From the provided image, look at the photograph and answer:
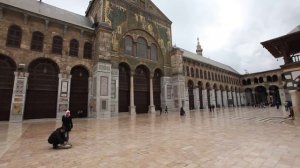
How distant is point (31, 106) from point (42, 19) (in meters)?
8.36

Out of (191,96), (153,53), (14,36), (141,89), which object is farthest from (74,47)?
(191,96)

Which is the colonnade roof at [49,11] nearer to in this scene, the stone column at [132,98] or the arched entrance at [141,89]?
the stone column at [132,98]

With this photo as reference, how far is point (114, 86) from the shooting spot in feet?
61.8

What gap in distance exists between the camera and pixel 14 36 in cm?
1452

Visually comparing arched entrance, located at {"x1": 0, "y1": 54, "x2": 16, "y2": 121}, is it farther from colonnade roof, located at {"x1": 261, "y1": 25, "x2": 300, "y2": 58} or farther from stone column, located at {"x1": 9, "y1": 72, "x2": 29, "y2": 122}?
colonnade roof, located at {"x1": 261, "y1": 25, "x2": 300, "y2": 58}

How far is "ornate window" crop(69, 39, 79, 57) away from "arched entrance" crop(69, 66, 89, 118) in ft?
4.91

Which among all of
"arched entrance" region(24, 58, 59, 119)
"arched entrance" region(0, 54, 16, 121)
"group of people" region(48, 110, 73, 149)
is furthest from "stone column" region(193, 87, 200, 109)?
"group of people" region(48, 110, 73, 149)

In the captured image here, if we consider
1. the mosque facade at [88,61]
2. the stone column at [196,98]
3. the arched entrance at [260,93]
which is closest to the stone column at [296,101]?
the mosque facade at [88,61]

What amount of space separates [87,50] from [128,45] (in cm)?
536

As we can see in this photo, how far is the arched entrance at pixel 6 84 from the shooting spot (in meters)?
13.6

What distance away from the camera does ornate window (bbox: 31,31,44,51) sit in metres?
15.3

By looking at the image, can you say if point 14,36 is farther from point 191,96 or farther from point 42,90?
point 191,96

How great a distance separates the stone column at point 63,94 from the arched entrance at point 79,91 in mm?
674

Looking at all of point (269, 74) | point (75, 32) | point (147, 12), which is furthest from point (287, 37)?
point (269, 74)
